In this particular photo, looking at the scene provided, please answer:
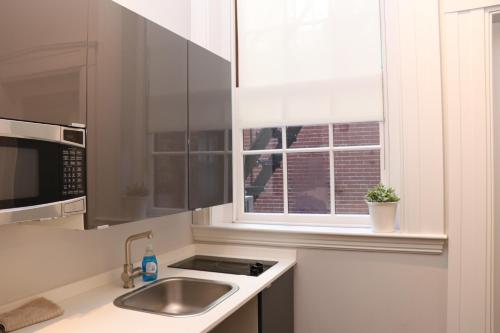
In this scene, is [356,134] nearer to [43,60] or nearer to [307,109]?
[307,109]

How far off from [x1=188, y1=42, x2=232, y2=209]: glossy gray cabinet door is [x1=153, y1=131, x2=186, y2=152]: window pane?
7cm

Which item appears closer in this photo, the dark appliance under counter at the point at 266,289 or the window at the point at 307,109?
the dark appliance under counter at the point at 266,289

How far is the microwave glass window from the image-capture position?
2.93ft

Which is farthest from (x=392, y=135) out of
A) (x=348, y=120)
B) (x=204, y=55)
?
(x=204, y=55)

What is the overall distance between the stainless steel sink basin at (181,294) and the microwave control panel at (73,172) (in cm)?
Result: 69

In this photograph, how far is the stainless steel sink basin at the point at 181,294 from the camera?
164cm

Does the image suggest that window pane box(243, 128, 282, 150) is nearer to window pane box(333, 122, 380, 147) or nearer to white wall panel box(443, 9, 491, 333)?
window pane box(333, 122, 380, 147)

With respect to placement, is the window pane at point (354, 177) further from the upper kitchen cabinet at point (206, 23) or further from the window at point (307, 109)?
the upper kitchen cabinet at point (206, 23)

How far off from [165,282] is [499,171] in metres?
1.72

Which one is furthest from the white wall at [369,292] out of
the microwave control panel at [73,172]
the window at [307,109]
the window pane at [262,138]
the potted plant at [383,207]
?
the microwave control panel at [73,172]

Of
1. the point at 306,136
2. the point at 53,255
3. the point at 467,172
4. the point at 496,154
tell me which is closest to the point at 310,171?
the point at 306,136

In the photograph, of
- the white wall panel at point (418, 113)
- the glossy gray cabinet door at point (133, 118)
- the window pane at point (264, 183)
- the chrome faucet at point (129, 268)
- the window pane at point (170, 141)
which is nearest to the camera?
the glossy gray cabinet door at point (133, 118)

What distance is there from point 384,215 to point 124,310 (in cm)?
127

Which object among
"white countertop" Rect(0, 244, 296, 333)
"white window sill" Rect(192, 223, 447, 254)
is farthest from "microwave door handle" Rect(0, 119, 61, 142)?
"white window sill" Rect(192, 223, 447, 254)
